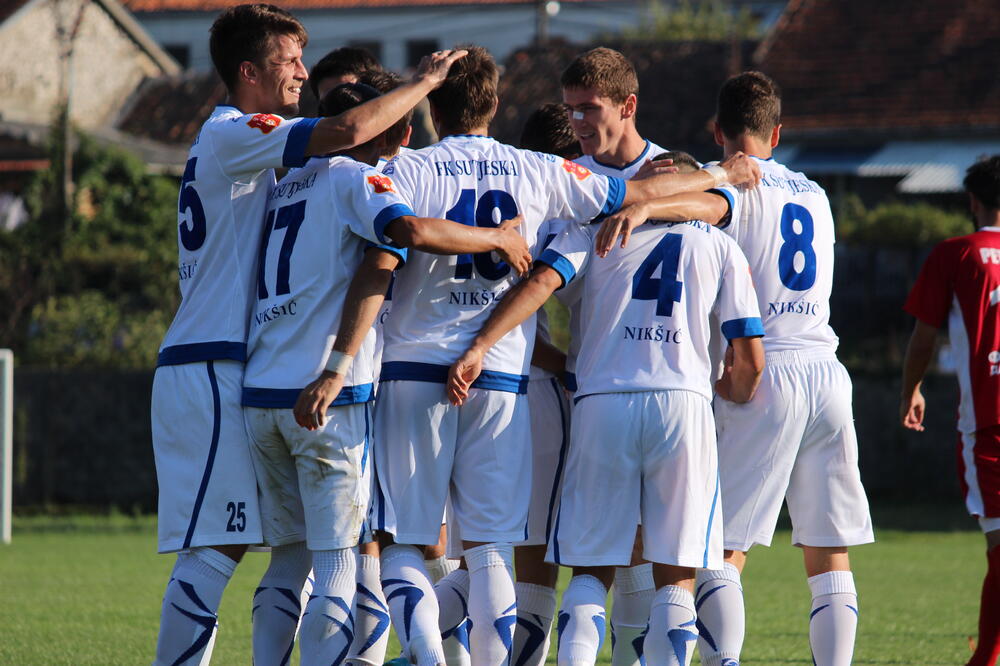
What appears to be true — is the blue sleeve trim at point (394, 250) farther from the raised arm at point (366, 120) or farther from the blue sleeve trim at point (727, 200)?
the blue sleeve trim at point (727, 200)

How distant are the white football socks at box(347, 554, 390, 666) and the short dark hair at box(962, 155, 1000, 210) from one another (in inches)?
141

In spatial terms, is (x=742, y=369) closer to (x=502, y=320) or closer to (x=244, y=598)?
(x=502, y=320)

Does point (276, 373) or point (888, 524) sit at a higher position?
point (276, 373)

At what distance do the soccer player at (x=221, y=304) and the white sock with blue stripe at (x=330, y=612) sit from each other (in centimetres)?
23

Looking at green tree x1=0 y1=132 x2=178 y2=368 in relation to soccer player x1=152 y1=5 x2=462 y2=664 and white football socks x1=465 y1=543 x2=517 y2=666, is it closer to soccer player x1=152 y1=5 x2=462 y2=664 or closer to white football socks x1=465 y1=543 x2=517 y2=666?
soccer player x1=152 y1=5 x2=462 y2=664

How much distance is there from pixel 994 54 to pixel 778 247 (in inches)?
926

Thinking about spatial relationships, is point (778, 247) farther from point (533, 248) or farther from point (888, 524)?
point (888, 524)

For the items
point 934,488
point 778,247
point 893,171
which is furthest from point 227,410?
point 893,171

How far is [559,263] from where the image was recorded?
5000 millimetres

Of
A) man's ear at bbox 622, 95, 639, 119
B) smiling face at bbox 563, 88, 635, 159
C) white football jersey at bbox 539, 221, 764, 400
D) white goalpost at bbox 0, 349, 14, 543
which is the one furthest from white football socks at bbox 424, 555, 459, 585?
white goalpost at bbox 0, 349, 14, 543

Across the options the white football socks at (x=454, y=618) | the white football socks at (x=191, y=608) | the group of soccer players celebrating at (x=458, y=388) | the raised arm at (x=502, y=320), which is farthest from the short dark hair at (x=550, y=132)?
the white football socks at (x=191, y=608)

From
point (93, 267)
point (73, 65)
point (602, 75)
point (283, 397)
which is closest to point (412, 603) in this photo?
point (283, 397)

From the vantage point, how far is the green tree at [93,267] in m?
16.3

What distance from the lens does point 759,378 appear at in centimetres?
520
